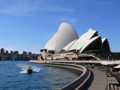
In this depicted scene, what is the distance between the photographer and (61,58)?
143 meters

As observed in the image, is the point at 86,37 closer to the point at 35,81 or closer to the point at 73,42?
the point at 73,42

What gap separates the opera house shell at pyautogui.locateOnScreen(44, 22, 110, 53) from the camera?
10919cm

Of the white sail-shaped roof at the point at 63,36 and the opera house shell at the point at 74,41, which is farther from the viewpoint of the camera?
the white sail-shaped roof at the point at 63,36

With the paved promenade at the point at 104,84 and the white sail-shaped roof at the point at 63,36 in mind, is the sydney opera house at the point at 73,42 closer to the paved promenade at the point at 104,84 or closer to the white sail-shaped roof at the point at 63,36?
the white sail-shaped roof at the point at 63,36

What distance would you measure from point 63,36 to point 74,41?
1295 centimetres

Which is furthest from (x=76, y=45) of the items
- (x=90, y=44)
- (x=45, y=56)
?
(x=45, y=56)

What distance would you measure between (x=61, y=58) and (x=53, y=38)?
13.1 metres

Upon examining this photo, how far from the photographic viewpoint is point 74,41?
5276 inches

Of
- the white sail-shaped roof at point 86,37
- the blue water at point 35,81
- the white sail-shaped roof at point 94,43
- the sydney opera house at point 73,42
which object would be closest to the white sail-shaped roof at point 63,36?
the sydney opera house at point 73,42

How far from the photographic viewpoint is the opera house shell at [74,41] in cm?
10919

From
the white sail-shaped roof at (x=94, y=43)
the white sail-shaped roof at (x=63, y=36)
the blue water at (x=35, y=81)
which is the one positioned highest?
the white sail-shaped roof at (x=63, y=36)

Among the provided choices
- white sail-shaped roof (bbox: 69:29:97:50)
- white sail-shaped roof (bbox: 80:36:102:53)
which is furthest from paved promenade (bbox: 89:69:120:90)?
white sail-shaped roof (bbox: 69:29:97:50)

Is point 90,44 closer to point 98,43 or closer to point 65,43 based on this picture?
point 98,43

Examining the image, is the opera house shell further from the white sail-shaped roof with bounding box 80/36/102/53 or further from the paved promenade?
the paved promenade
